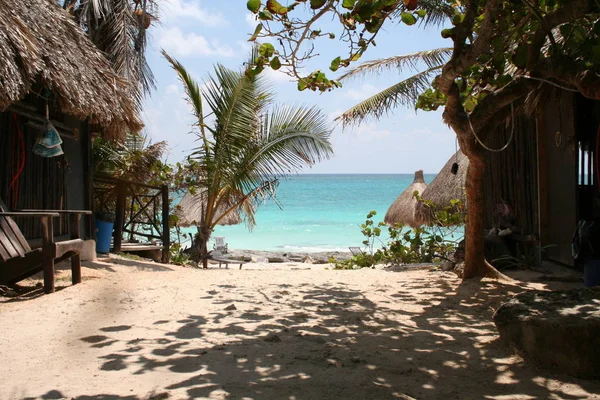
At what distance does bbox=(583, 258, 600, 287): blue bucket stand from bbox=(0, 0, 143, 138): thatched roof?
529 cm

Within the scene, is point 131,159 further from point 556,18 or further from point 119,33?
point 556,18

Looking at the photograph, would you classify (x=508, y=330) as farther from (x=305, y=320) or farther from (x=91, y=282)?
(x=91, y=282)

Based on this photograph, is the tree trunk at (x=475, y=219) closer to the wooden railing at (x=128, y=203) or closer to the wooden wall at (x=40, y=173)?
the wooden wall at (x=40, y=173)

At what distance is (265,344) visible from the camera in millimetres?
3619

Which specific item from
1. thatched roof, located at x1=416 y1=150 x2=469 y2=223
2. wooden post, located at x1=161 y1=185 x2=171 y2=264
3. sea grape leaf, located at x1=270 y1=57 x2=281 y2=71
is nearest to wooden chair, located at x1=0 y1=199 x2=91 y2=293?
sea grape leaf, located at x1=270 y1=57 x2=281 y2=71

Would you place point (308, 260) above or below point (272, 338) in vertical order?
below

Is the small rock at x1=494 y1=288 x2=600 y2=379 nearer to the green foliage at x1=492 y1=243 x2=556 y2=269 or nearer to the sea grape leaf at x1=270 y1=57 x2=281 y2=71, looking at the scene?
the sea grape leaf at x1=270 y1=57 x2=281 y2=71

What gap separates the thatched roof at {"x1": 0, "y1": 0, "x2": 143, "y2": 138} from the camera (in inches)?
193

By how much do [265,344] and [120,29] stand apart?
8.13m

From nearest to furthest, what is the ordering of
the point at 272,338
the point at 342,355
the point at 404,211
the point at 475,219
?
the point at 342,355, the point at 272,338, the point at 475,219, the point at 404,211

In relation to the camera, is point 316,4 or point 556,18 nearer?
point 316,4

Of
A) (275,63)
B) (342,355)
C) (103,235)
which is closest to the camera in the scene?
(342,355)

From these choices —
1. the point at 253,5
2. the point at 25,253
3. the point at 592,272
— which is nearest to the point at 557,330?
the point at 592,272

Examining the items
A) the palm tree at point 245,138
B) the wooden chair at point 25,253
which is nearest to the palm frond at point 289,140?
the palm tree at point 245,138
